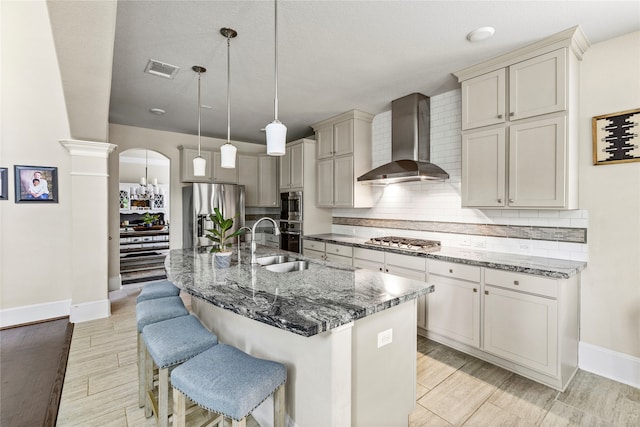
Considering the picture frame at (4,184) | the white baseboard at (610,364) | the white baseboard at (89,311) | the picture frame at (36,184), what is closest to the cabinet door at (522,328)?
the white baseboard at (610,364)

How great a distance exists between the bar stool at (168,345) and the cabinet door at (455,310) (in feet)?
6.99

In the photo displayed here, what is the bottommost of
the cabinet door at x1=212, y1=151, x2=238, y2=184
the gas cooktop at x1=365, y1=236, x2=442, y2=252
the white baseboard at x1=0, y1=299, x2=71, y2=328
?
the white baseboard at x1=0, y1=299, x2=71, y2=328

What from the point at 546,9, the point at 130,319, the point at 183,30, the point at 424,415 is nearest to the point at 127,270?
the point at 130,319

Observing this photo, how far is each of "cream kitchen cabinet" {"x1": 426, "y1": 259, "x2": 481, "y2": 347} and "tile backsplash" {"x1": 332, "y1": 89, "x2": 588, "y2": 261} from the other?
0.66 metres

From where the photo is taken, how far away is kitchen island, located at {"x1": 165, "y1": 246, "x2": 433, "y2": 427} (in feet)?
4.46

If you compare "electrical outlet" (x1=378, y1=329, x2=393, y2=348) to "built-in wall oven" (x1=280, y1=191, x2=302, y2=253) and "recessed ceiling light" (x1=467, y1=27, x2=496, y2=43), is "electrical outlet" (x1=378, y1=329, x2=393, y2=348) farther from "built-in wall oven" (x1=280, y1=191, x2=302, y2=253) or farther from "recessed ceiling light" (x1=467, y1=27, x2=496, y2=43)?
"built-in wall oven" (x1=280, y1=191, x2=302, y2=253)

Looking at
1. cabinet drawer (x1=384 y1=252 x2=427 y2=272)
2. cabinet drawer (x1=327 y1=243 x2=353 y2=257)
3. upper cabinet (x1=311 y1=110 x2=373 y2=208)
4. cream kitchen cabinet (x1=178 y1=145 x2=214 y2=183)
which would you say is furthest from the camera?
cream kitchen cabinet (x1=178 y1=145 x2=214 y2=183)

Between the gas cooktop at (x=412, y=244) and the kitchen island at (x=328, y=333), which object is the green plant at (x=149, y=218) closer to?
the gas cooktop at (x=412, y=244)

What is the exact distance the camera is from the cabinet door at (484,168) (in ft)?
9.02

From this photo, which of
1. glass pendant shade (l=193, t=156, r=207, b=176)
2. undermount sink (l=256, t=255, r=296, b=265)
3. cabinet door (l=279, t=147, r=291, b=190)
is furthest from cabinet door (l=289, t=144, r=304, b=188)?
undermount sink (l=256, t=255, r=296, b=265)

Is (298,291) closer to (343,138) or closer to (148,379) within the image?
(148,379)

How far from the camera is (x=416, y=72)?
3.04 meters

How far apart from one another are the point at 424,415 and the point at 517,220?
2.04 metres

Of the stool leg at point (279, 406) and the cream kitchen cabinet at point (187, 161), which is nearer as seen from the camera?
the stool leg at point (279, 406)
